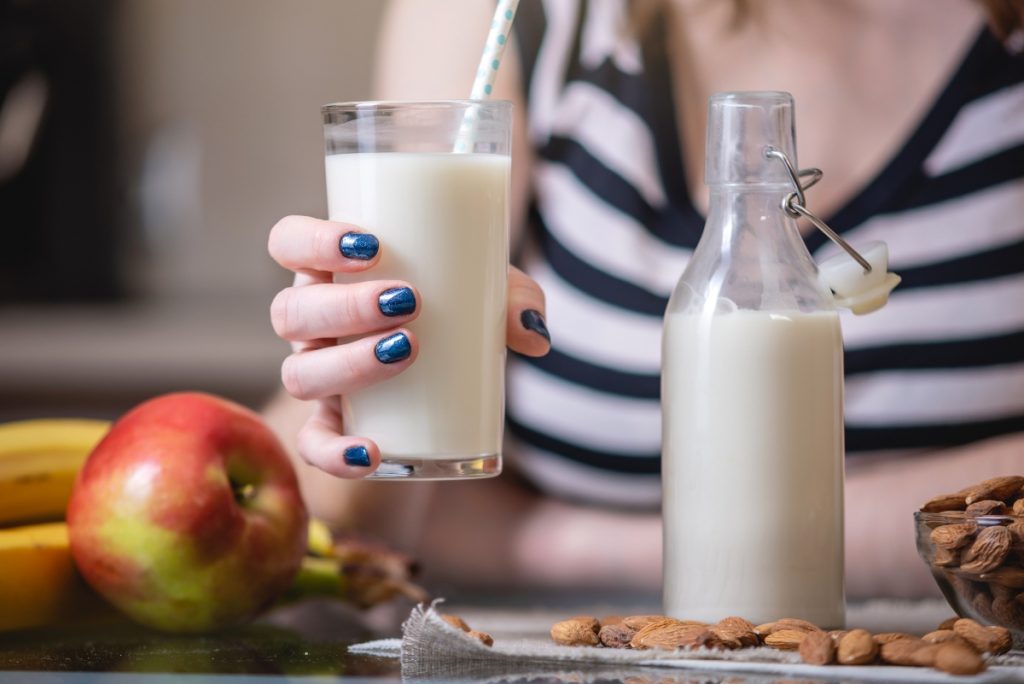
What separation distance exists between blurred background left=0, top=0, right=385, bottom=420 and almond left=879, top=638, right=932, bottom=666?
200 cm

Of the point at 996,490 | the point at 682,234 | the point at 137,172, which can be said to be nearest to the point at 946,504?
the point at 996,490

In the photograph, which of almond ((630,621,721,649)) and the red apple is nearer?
almond ((630,621,721,649))

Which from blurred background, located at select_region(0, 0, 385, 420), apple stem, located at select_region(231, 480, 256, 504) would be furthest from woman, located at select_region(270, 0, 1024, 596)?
blurred background, located at select_region(0, 0, 385, 420)

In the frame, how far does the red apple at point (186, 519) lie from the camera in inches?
30.4

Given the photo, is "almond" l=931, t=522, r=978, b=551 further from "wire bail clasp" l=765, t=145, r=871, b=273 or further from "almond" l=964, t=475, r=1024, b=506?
"wire bail clasp" l=765, t=145, r=871, b=273

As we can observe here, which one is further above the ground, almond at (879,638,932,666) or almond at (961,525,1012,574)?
almond at (961,525,1012,574)

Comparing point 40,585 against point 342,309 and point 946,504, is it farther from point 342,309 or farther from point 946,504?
point 946,504

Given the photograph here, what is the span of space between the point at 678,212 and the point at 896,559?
49 cm

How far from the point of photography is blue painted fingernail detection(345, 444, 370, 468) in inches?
27.5

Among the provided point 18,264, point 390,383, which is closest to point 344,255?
point 390,383

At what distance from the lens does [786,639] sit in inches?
25.1

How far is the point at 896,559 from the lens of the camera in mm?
1293

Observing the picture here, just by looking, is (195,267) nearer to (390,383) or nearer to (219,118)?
(219,118)

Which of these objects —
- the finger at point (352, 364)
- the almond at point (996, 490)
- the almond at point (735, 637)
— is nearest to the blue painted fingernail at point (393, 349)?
the finger at point (352, 364)
